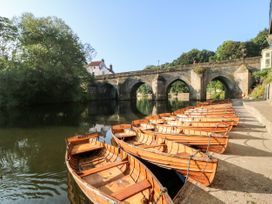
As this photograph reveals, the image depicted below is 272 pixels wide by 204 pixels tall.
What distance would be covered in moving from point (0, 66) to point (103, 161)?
954 inches

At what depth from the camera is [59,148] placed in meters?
8.61

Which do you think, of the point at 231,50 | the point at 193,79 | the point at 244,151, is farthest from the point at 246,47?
the point at 244,151

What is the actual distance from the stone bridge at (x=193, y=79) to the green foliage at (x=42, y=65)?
9.04 m

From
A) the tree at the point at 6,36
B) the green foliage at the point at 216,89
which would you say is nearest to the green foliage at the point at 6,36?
the tree at the point at 6,36

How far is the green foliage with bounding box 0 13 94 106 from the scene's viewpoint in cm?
2311

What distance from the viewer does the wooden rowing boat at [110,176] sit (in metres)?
3.50

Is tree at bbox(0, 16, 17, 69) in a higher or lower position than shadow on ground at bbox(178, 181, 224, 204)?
higher

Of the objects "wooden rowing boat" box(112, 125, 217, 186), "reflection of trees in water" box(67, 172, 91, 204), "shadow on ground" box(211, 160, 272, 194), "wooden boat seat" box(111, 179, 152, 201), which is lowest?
"reflection of trees in water" box(67, 172, 91, 204)

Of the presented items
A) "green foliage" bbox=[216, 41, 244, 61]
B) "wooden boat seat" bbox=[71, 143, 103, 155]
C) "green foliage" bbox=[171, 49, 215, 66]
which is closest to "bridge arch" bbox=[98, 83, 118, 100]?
"wooden boat seat" bbox=[71, 143, 103, 155]

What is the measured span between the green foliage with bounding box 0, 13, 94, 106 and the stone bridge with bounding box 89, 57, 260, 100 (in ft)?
29.6

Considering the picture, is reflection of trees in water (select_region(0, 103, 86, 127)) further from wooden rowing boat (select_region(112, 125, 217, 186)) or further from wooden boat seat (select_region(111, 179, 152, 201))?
wooden boat seat (select_region(111, 179, 152, 201))

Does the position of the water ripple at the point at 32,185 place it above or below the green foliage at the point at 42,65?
below

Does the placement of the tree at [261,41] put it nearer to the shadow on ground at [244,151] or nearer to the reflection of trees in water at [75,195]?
the shadow on ground at [244,151]

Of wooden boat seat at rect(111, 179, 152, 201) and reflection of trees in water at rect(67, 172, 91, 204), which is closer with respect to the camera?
wooden boat seat at rect(111, 179, 152, 201)
